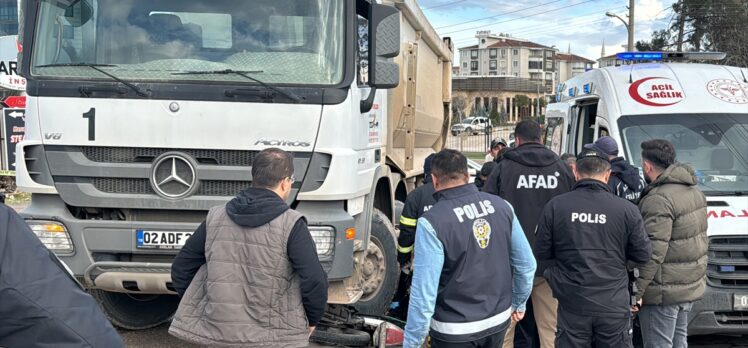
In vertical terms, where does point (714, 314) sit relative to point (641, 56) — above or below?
below

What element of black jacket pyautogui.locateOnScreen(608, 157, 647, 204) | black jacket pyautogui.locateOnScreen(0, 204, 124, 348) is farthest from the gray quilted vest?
black jacket pyautogui.locateOnScreen(608, 157, 647, 204)

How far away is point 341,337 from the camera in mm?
5285

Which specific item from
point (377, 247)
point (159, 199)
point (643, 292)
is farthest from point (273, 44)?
point (643, 292)

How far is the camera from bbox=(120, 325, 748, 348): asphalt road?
5.59 m

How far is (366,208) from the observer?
516cm

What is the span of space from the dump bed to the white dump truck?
1749 mm

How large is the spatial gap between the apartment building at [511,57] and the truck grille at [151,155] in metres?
110

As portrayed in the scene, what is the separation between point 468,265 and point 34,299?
208 cm

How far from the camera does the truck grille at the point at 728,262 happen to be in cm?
540

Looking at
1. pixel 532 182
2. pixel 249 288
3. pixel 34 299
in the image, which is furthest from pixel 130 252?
pixel 34 299

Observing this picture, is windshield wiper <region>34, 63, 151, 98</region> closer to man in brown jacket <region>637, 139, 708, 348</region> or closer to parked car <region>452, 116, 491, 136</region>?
man in brown jacket <region>637, 139, 708, 348</region>

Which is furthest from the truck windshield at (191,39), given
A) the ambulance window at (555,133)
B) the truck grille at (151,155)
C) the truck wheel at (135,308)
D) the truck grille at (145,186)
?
the ambulance window at (555,133)

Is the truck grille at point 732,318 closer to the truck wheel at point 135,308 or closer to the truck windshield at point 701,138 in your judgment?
the truck windshield at point 701,138

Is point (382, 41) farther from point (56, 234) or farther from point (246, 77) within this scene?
point (56, 234)
